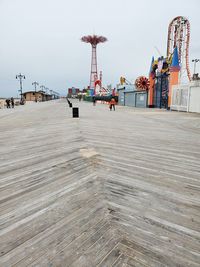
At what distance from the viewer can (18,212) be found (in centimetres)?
260

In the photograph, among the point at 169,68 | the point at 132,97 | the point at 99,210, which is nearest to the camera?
the point at 99,210

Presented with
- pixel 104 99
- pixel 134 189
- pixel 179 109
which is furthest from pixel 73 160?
pixel 104 99

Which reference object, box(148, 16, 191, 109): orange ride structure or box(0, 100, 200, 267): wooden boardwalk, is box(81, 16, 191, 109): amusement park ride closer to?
box(148, 16, 191, 109): orange ride structure

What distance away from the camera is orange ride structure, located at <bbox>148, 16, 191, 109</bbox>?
24.4m

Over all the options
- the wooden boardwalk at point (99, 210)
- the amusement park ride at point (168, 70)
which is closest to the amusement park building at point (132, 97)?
the amusement park ride at point (168, 70)

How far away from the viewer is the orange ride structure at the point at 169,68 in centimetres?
2438

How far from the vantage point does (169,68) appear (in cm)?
2555

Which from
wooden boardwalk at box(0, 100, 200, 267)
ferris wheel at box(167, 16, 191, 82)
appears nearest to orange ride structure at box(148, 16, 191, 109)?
ferris wheel at box(167, 16, 191, 82)

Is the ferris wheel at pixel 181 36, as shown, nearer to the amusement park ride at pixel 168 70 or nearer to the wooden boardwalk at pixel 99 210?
the amusement park ride at pixel 168 70

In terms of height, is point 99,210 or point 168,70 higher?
point 168,70

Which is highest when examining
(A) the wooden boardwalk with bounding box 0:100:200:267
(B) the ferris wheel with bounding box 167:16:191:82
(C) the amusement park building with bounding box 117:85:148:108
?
(B) the ferris wheel with bounding box 167:16:191:82

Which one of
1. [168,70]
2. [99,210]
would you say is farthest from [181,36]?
[99,210]

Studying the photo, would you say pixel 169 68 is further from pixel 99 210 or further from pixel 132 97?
pixel 99 210

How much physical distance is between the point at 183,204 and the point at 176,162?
201 cm
